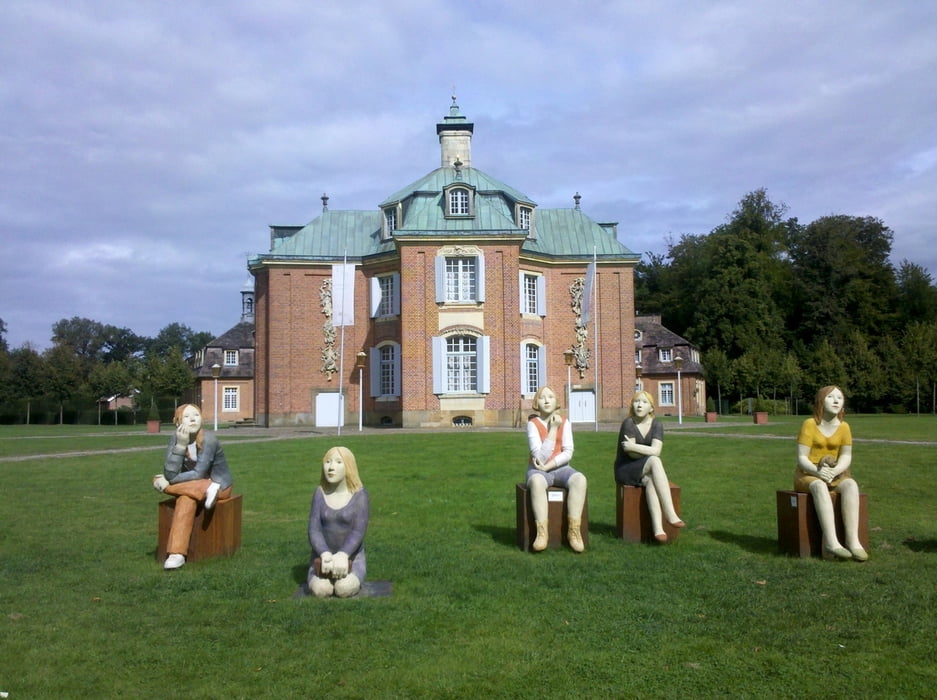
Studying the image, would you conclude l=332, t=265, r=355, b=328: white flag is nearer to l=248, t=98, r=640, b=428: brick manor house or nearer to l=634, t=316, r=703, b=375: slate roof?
l=248, t=98, r=640, b=428: brick manor house

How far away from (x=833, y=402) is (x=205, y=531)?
644cm

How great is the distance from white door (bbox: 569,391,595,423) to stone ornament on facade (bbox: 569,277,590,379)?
2.99 feet

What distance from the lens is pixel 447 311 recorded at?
3622cm

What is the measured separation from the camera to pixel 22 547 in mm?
9086

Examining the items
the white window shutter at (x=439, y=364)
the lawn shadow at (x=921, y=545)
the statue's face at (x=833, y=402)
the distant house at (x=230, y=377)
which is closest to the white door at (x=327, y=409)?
the white window shutter at (x=439, y=364)

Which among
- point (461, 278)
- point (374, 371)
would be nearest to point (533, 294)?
point (461, 278)

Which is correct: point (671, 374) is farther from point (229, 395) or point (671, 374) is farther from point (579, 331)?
point (229, 395)

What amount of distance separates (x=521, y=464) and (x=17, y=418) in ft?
183

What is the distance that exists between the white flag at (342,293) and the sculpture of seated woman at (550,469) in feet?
76.1

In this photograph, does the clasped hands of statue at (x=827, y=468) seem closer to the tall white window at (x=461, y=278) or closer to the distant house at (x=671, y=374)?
the tall white window at (x=461, y=278)

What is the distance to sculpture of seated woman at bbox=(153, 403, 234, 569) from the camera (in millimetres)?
8094

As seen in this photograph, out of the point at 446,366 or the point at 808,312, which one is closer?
the point at 446,366

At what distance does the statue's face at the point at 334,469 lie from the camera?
23.3ft

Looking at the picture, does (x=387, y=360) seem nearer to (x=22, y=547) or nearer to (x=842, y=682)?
(x=22, y=547)
